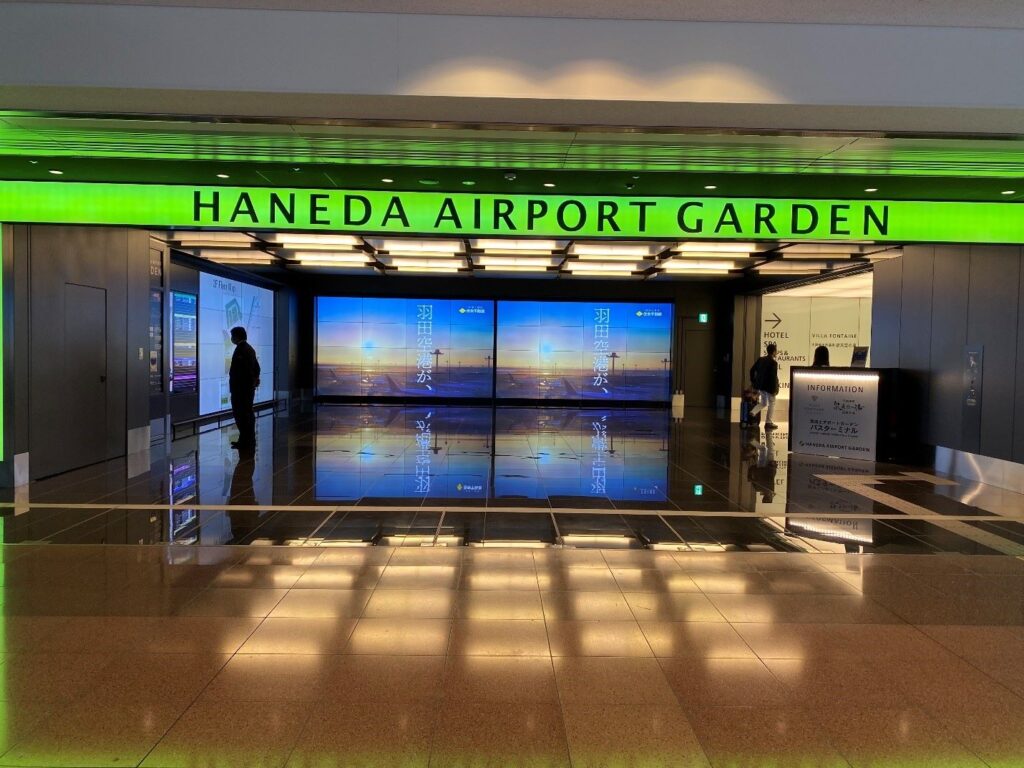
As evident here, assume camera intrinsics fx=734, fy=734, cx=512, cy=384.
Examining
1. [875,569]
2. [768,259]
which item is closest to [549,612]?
[875,569]

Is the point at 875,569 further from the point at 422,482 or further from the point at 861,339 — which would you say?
the point at 861,339

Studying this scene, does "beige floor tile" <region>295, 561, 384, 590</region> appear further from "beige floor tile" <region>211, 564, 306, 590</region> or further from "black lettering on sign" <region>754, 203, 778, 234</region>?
"black lettering on sign" <region>754, 203, 778, 234</region>

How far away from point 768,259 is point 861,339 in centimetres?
924

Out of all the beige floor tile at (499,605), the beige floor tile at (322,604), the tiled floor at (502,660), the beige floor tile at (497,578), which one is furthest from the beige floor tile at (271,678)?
the beige floor tile at (497,578)

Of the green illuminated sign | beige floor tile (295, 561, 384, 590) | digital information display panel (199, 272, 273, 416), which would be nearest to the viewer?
beige floor tile (295, 561, 384, 590)

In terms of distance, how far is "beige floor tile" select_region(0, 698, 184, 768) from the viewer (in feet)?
9.05

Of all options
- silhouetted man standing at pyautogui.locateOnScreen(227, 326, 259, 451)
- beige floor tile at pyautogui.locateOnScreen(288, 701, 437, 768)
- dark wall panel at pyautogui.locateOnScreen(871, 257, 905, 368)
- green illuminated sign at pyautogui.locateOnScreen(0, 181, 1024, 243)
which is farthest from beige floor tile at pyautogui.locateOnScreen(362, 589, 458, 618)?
dark wall panel at pyautogui.locateOnScreen(871, 257, 905, 368)

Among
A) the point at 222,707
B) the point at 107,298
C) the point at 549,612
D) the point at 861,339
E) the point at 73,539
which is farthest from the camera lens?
the point at 861,339

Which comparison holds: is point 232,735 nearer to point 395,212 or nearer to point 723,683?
point 723,683

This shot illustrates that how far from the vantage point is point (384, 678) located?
3430mm

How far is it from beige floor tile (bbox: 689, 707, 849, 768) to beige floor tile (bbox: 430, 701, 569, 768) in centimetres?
60

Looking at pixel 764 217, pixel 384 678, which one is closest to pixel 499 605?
pixel 384 678

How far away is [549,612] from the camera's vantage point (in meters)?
4.29

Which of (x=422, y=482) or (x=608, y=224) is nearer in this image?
(x=608, y=224)
